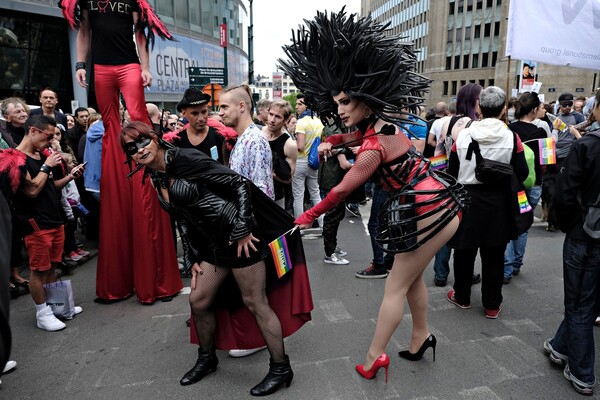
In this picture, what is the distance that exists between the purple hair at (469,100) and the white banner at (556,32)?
2.01 meters

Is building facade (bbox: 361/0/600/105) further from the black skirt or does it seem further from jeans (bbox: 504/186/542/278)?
the black skirt

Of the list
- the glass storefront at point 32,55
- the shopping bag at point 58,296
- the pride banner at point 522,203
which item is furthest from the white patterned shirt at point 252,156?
the glass storefront at point 32,55

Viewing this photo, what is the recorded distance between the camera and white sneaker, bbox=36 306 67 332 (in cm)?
355

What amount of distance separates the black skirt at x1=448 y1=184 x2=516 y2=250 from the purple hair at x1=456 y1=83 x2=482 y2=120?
997 mm

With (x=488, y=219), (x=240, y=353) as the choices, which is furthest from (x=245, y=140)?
(x=488, y=219)

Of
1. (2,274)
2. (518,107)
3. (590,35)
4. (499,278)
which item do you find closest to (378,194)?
(499,278)

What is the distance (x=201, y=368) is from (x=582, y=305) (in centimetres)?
250

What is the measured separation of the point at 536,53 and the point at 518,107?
1.91 metres

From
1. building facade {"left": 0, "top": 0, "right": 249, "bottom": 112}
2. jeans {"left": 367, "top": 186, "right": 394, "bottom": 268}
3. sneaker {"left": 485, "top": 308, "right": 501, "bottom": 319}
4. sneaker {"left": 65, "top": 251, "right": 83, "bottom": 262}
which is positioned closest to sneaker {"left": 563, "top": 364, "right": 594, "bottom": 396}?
sneaker {"left": 485, "top": 308, "right": 501, "bottom": 319}

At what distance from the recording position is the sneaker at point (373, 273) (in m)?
4.75

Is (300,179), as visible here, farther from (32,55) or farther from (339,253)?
(32,55)

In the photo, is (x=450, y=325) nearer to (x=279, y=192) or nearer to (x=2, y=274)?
(x=279, y=192)

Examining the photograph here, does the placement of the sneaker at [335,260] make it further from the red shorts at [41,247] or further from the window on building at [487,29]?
the window on building at [487,29]

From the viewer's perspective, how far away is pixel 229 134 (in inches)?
157
